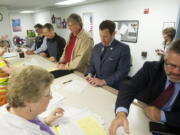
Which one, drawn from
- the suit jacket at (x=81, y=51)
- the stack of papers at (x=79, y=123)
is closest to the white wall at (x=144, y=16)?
the suit jacket at (x=81, y=51)

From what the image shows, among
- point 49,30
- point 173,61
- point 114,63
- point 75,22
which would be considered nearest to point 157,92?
point 173,61

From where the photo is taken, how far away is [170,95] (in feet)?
3.70

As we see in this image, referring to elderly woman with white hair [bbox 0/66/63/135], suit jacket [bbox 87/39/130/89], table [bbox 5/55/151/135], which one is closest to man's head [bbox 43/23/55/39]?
suit jacket [bbox 87/39/130/89]

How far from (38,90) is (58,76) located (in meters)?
1.25

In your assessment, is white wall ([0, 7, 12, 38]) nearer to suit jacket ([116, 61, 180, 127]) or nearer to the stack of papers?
the stack of papers

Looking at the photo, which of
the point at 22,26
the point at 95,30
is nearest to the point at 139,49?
the point at 95,30

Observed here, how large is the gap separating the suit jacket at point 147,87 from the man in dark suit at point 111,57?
0.54 m

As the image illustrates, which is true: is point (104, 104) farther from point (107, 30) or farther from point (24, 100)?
point (107, 30)

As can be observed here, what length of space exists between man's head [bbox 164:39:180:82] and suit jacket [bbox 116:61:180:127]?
0.11 metres

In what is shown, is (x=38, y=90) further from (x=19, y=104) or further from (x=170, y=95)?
(x=170, y=95)

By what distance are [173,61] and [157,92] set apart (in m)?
0.29

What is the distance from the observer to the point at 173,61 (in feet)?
3.38

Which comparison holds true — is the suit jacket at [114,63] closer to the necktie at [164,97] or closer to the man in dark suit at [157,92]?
the man in dark suit at [157,92]

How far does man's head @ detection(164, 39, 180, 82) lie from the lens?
102cm
